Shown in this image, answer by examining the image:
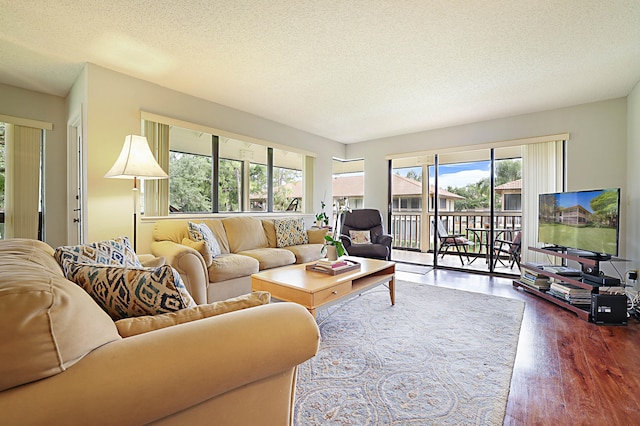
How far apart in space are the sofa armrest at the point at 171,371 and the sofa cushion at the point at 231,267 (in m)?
2.14

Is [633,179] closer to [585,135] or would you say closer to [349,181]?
[585,135]

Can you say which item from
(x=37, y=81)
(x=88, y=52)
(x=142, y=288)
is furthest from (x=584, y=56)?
(x=37, y=81)

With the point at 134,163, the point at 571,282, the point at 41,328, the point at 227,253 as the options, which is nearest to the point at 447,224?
the point at 571,282

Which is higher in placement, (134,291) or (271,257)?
(134,291)

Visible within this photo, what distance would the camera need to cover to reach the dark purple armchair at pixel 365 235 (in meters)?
4.30

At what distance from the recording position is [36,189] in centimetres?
353

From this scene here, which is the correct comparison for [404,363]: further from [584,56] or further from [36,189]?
[36,189]

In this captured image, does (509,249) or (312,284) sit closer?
(312,284)

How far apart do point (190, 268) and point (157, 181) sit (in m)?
1.38

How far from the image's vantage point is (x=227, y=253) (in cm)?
359

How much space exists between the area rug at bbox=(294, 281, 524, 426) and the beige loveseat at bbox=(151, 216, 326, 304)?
961mm

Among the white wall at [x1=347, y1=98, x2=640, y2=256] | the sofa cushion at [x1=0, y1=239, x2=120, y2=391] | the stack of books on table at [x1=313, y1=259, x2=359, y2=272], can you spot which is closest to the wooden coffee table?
the stack of books on table at [x1=313, y1=259, x2=359, y2=272]

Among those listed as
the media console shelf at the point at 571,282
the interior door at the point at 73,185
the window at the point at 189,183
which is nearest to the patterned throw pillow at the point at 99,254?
the window at the point at 189,183

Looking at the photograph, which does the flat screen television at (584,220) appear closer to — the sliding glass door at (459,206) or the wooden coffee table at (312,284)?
the sliding glass door at (459,206)
